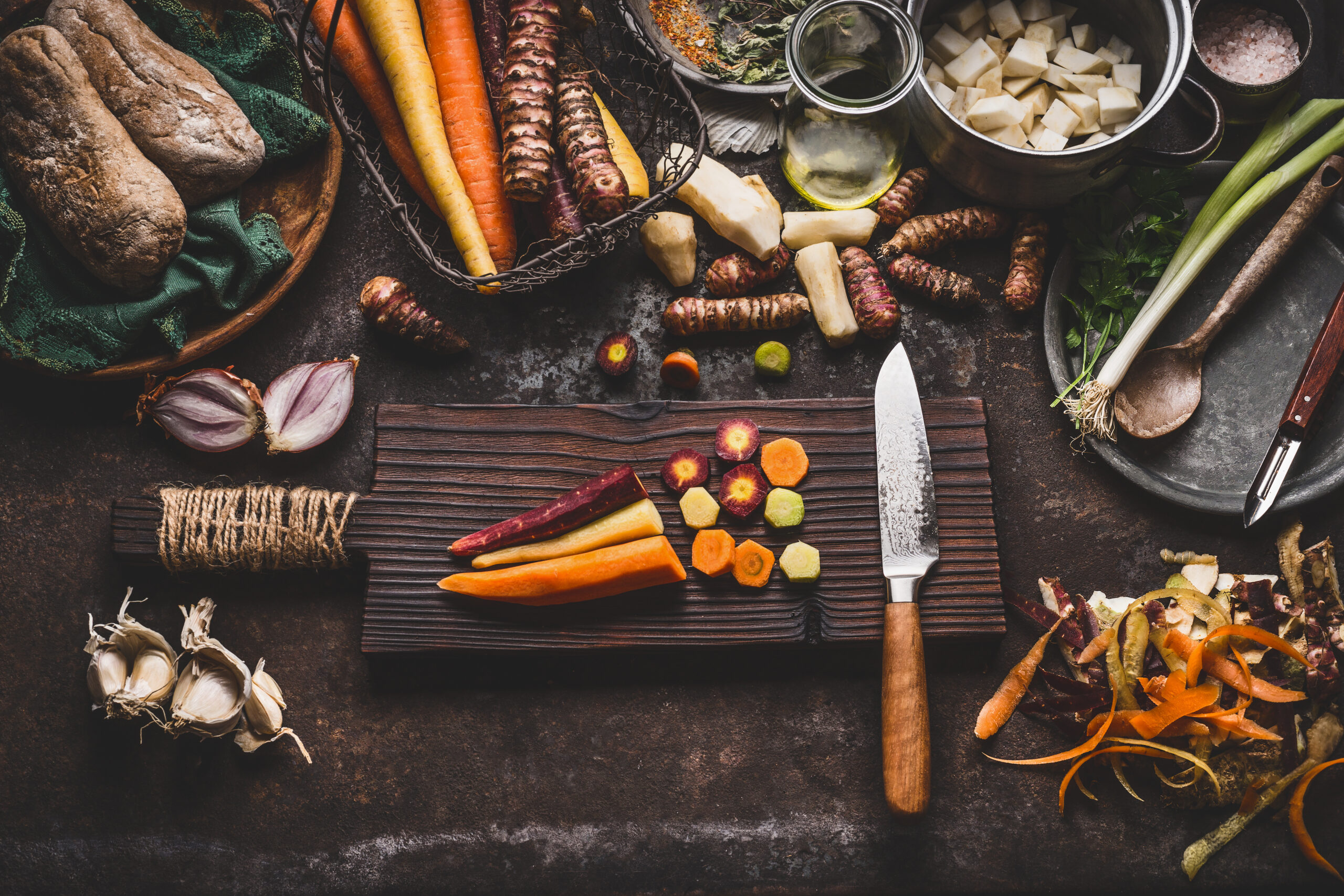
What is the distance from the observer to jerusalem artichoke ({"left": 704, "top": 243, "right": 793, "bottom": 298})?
6.88 feet

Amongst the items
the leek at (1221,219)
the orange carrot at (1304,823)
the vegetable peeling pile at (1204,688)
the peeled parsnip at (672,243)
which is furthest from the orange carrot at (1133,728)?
the peeled parsnip at (672,243)

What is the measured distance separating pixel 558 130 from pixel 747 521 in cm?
108

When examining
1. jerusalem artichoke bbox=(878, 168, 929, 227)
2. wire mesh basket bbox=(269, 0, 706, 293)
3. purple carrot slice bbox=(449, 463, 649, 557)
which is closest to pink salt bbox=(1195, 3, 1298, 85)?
jerusalem artichoke bbox=(878, 168, 929, 227)

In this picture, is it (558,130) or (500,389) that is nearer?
(558,130)

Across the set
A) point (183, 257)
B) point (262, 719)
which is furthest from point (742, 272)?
point (262, 719)

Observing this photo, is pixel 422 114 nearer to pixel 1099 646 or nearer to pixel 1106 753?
pixel 1099 646

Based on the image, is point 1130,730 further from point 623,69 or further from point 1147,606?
point 623,69

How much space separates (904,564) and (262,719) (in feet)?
5.39

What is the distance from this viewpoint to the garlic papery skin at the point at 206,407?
2027 mm

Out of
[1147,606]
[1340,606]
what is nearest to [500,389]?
[1147,606]

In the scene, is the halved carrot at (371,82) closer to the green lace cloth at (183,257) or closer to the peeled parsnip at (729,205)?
the green lace cloth at (183,257)

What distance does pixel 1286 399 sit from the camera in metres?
2.07

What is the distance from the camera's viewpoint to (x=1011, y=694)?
2012mm

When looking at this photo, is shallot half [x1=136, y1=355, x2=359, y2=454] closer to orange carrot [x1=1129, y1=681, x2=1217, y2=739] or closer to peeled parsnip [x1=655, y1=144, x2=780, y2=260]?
peeled parsnip [x1=655, y1=144, x2=780, y2=260]
